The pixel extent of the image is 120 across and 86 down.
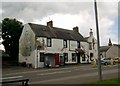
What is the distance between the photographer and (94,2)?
1705 cm

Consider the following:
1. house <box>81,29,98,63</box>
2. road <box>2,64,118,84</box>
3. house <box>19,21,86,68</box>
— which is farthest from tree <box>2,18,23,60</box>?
road <box>2,64,118,84</box>

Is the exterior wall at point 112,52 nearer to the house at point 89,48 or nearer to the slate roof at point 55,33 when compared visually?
the house at point 89,48

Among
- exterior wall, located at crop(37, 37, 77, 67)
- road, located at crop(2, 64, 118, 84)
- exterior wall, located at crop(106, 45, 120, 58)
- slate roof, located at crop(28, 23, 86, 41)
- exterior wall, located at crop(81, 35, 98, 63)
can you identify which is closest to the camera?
road, located at crop(2, 64, 118, 84)

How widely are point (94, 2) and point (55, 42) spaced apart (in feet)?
109

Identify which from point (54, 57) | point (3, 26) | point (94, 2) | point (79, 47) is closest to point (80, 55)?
point (79, 47)

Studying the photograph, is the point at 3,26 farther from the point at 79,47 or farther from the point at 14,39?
the point at 79,47

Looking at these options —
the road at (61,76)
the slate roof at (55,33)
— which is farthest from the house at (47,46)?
the road at (61,76)

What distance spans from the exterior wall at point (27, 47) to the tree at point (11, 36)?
311cm

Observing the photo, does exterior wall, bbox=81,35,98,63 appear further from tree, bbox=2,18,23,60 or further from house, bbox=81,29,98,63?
tree, bbox=2,18,23,60

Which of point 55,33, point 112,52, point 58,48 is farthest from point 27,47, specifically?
point 112,52

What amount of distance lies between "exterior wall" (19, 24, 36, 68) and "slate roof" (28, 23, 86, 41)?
47.6 inches

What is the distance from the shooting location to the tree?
5425 centimetres

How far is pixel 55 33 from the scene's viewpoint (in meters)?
51.8

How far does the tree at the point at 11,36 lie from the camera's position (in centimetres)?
5425
